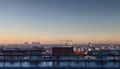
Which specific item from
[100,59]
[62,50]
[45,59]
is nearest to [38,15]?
[62,50]

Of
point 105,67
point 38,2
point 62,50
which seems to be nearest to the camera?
point 105,67

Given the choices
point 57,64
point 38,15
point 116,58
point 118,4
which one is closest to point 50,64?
point 57,64

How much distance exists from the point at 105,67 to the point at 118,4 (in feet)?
25.9

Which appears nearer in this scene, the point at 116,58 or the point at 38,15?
the point at 116,58

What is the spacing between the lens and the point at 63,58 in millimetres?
9797

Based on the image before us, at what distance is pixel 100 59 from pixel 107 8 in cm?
706

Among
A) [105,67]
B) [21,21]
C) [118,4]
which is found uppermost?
[118,4]

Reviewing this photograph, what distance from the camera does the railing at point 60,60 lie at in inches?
363

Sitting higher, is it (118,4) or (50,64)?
(118,4)

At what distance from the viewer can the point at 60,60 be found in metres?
9.55

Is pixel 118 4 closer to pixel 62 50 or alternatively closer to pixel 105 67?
pixel 62 50

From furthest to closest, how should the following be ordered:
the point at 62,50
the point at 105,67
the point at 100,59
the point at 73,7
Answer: the point at 73,7
the point at 62,50
the point at 100,59
the point at 105,67

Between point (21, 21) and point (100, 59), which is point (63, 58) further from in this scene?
point (21, 21)

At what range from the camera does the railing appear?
9.23 m
